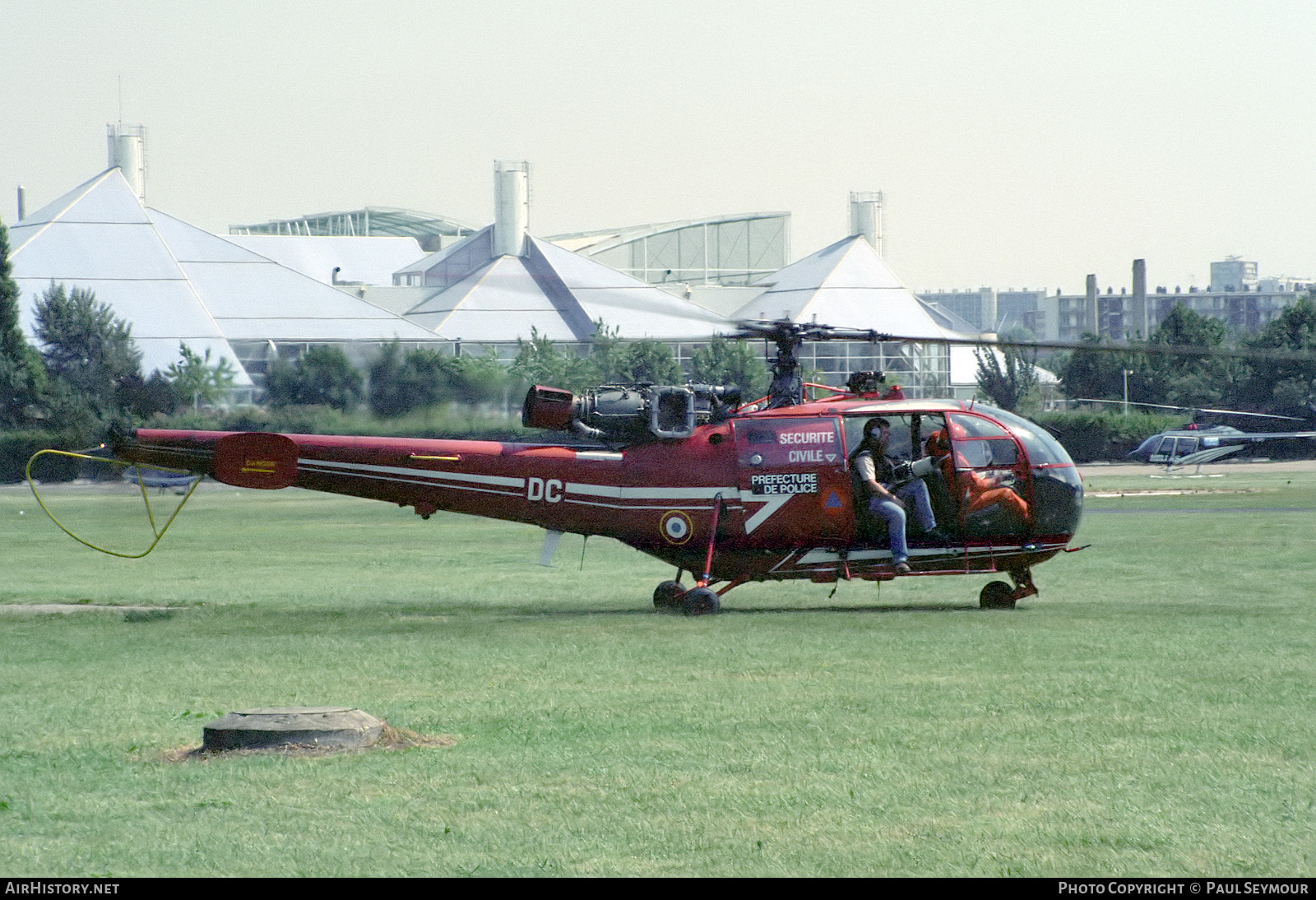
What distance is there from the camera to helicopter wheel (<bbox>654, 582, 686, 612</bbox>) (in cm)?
1947

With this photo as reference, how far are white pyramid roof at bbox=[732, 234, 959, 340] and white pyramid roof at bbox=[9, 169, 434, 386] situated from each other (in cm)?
3070

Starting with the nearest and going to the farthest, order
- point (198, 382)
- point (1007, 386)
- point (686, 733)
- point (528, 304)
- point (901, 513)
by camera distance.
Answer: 1. point (686, 733)
2. point (901, 513)
3. point (198, 382)
4. point (1007, 386)
5. point (528, 304)

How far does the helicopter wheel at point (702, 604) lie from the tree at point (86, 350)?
1943cm

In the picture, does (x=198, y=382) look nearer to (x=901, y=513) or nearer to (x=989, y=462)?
(x=901, y=513)

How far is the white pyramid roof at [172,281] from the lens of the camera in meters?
92.5

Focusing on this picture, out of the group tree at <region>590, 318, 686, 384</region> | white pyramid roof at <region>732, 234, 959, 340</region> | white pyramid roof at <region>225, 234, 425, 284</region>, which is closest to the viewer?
tree at <region>590, 318, 686, 384</region>

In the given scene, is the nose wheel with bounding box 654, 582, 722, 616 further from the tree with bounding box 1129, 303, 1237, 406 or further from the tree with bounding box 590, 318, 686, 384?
the tree with bounding box 1129, 303, 1237, 406

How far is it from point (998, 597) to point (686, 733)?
31.9 feet

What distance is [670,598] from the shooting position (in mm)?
19609

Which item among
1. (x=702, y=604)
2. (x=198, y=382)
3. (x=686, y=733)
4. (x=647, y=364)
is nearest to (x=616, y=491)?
(x=702, y=604)

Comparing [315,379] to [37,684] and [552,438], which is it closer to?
[552,438]

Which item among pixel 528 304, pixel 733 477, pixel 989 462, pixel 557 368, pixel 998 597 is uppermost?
pixel 528 304

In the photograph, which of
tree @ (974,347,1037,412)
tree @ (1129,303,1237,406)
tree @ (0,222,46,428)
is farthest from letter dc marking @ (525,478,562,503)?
tree @ (1129,303,1237,406)

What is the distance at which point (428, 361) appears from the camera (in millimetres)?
35094
